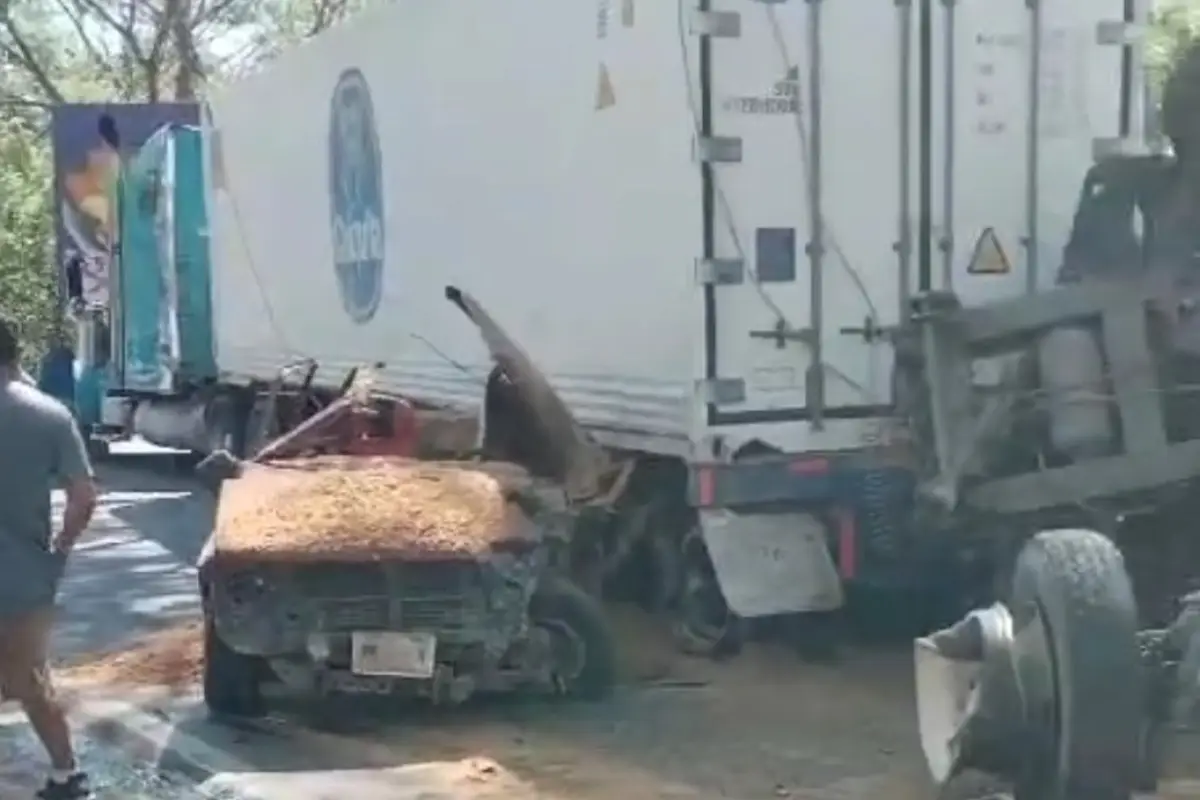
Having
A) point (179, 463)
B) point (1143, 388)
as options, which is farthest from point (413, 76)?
point (179, 463)

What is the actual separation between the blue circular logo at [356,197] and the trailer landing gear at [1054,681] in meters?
7.53

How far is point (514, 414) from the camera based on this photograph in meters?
10.1

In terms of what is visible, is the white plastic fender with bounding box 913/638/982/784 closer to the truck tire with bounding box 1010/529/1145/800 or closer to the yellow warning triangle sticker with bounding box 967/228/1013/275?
the truck tire with bounding box 1010/529/1145/800

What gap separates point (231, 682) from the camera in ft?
29.2

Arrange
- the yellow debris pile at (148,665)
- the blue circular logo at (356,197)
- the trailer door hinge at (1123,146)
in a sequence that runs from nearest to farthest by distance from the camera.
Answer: the trailer door hinge at (1123,146) → the yellow debris pile at (148,665) → the blue circular logo at (356,197)

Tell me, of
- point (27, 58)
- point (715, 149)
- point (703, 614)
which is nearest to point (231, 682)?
point (703, 614)

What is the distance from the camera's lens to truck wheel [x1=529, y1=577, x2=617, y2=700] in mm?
8820

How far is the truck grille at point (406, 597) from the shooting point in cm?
818

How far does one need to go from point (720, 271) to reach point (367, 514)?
181 centimetres

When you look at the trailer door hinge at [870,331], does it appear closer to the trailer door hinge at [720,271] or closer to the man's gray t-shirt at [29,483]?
the trailer door hinge at [720,271]

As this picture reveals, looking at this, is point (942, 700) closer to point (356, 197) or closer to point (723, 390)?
point (723, 390)

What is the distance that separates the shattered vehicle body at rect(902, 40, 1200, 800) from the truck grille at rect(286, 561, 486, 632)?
184 centimetres

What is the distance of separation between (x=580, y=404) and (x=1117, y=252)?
9.04 feet

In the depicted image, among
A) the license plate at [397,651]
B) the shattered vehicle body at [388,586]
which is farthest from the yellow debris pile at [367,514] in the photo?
the license plate at [397,651]
